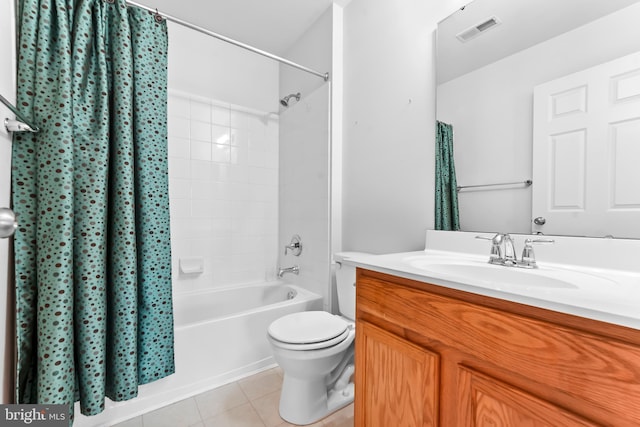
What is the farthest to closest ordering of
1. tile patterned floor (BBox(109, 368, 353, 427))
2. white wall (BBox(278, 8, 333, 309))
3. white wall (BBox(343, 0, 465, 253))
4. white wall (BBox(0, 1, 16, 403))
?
white wall (BBox(278, 8, 333, 309))
white wall (BBox(343, 0, 465, 253))
tile patterned floor (BBox(109, 368, 353, 427))
white wall (BBox(0, 1, 16, 403))

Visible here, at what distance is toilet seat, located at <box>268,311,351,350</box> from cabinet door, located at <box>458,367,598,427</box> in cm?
66

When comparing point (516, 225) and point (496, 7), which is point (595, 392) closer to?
point (516, 225)

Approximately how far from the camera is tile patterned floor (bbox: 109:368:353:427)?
131 centimetres

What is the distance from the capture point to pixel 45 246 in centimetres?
95

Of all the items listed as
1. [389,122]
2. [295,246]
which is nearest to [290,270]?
[295,246]

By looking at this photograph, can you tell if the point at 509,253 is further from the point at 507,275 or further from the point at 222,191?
the point at 222,191

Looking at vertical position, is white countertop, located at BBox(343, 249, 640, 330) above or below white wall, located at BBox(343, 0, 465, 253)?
below

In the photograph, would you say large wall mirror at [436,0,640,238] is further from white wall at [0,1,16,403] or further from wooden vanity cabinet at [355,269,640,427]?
white wall at [0,1,16,403]

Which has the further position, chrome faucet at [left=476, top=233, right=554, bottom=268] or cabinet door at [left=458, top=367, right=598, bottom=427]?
chrome faucet at [left=476, top=233, right=554, bottom=268]

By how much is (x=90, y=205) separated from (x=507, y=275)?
148cm

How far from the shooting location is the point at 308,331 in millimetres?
1354

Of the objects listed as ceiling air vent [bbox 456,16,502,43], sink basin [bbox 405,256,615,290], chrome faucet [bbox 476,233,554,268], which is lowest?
sink basin [bbox 405,256,615,290]

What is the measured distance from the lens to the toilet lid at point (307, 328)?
126 centimetres

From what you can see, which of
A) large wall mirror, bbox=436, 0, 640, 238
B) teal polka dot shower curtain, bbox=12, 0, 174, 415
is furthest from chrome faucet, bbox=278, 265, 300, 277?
large wall mirror, bbox=436, 0, 640, 238
